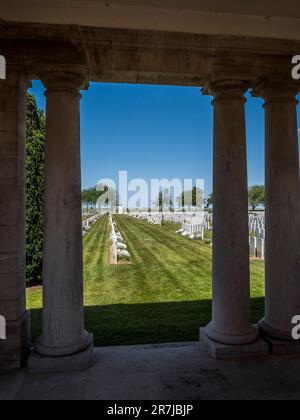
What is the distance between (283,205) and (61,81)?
36.5 feet

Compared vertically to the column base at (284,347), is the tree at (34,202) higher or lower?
higher

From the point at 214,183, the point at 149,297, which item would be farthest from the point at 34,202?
the point at 214,183

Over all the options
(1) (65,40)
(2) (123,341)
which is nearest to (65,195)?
(1) (65,40)

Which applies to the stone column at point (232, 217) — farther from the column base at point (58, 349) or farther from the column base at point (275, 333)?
the column base at point (58, 349)

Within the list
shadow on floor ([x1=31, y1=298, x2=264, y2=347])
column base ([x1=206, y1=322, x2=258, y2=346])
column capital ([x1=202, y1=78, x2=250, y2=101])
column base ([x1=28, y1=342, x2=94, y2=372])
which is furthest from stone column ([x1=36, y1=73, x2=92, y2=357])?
column capital ([x1=202, y1=78, x2=250, y2=101])

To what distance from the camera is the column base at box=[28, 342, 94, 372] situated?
11977 mm

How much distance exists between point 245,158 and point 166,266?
80.1ft

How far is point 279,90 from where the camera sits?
13.6 meters

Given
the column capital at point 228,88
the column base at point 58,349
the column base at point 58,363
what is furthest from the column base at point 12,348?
the column capital at point 228,88

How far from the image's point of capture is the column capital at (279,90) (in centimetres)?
1352

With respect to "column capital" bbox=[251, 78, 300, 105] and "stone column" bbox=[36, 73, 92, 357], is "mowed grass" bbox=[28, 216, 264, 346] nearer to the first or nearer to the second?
"stone column" bbox=[36, 73, 92, 357]

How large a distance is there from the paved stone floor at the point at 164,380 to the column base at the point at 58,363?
0.86ft

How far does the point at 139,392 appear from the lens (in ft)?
34.8

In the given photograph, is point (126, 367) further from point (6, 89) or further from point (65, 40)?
point (65, 40)
